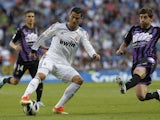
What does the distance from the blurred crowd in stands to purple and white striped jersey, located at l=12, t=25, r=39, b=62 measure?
11.4 metres

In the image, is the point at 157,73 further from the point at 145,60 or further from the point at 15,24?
the point at 145,60

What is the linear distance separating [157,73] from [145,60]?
53.5 ft

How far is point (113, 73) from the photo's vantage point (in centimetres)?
2853

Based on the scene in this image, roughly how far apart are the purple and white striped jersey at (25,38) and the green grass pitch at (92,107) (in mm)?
1329

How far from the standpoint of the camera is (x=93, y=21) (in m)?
31.6

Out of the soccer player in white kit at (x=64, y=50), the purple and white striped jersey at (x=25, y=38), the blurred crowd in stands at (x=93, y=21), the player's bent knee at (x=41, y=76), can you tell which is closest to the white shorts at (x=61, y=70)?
the soccer player in white kit at (x=64, y=50)

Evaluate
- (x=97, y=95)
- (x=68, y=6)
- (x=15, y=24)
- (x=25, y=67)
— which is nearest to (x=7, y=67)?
(x=15, y=24)

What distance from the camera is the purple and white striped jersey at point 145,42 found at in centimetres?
1267

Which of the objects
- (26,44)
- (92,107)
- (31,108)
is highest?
(26,44)

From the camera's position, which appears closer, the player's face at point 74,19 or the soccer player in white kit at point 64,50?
the player's face at point 74,19

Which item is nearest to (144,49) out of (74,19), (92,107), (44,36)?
(74,19)

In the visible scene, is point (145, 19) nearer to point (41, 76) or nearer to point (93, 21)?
point (41, 76)

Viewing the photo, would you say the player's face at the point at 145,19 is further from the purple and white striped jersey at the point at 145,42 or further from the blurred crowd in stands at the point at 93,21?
the blurred crowd in stands at the point at 93,21

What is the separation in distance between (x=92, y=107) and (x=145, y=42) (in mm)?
2803
